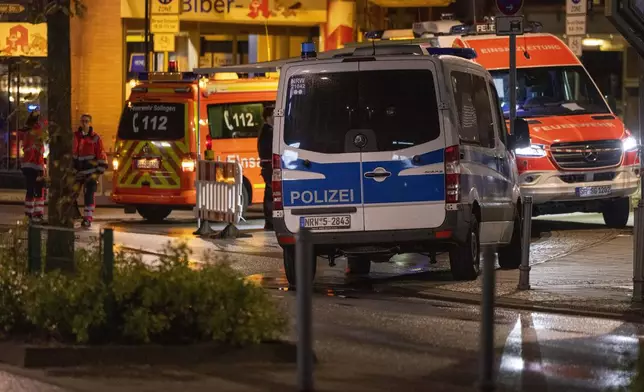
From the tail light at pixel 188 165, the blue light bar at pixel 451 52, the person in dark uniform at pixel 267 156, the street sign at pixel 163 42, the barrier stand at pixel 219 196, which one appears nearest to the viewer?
the blue light bar at pixel 451 52

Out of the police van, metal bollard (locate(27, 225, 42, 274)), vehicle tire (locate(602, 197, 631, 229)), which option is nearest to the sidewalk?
the police van

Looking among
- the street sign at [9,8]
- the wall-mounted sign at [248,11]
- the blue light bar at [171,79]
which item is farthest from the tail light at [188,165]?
the wall-mounted sign at [248,11]

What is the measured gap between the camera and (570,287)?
13789 millimetres

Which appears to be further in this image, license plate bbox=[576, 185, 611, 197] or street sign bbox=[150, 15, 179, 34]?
street sign bbox=[150, 15, 179, 34]

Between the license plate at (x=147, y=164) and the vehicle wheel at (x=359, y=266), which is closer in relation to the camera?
the vehicle wheel at (x=359, y=266)

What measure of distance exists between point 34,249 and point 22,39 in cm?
2302

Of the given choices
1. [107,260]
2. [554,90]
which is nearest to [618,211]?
[554,90]

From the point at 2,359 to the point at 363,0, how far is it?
25.1 metres

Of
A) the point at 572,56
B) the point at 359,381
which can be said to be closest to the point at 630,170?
the point at 572,56

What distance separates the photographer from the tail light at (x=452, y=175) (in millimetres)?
13234

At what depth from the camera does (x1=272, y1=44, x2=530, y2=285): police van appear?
521 inches

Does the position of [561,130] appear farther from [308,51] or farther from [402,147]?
[402,147]

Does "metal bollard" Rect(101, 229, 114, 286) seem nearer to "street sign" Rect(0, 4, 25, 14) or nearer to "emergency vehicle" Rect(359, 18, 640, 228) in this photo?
"street sign" Rect(0, 4, 25, 14)

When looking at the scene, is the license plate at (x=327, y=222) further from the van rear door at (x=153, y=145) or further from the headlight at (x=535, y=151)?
the van rear door at (x=153, y=145)
